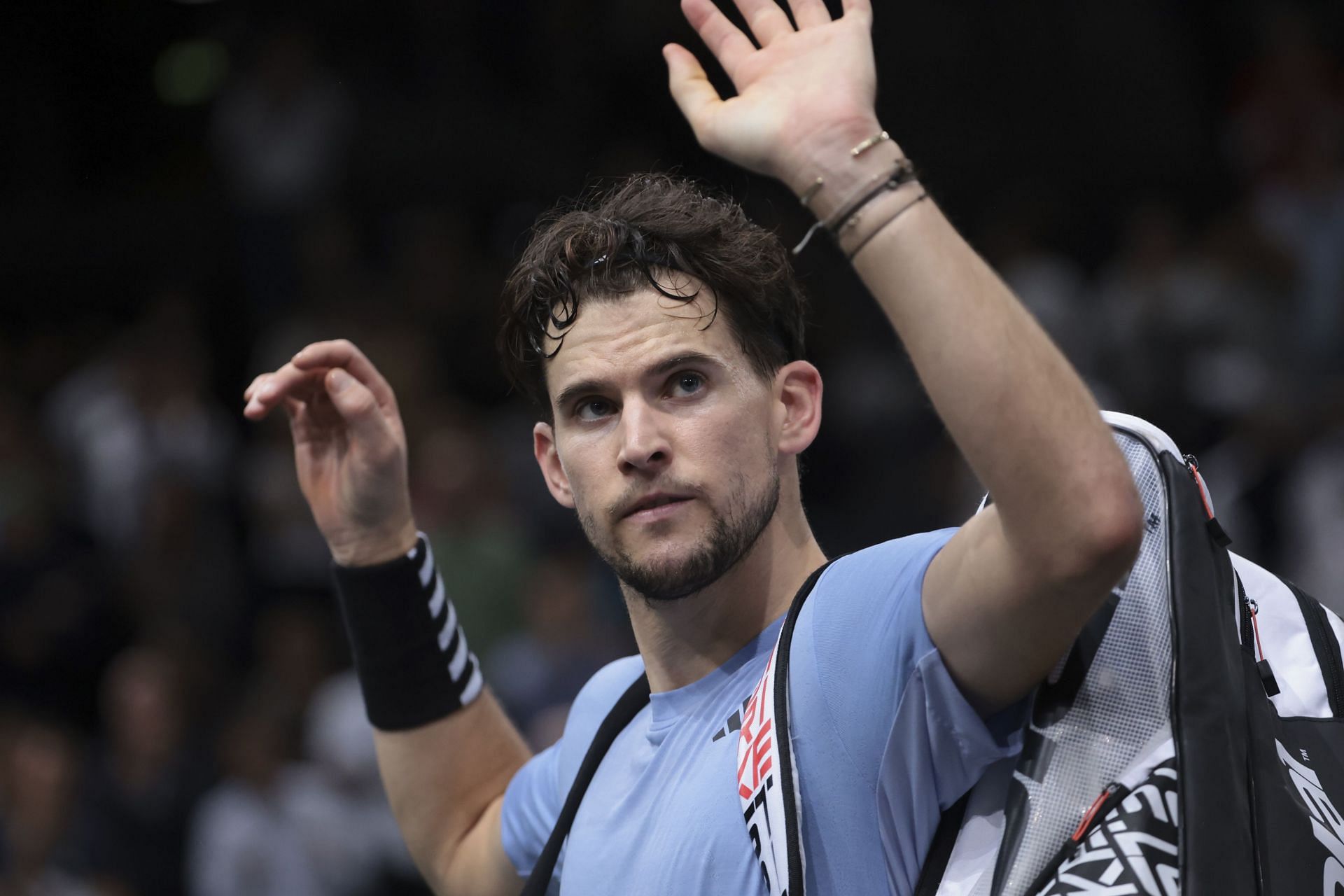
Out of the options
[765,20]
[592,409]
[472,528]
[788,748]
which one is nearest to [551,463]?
[592,409]

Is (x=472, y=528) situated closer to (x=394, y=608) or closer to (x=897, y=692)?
(x=394, y=608)

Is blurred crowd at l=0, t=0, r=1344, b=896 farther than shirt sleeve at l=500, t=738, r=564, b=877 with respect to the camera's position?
Yes

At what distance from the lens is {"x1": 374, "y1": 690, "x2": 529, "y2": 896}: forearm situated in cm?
290

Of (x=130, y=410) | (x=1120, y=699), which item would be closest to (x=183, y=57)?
(x=130, y=410)

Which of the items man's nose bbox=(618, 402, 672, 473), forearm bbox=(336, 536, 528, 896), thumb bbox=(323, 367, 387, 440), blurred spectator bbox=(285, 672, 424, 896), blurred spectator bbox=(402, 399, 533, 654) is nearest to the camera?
man's nose bbox=(618, 402, 672, 473)

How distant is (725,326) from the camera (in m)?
2.28

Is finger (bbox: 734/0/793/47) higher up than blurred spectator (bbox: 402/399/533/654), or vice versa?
finger (bbox: 734/0/793/47)

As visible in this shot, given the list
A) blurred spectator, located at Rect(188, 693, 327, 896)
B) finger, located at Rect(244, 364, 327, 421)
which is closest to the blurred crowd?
blurred spectator, located at Rect(188, 693, 327, 896)

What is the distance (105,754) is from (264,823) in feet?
3.43

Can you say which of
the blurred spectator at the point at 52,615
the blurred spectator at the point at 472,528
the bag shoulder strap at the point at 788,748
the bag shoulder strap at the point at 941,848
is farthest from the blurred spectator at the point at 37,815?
the bag shoulder strap at the point at 941,848

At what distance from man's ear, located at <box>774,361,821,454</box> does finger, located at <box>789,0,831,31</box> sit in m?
0.63

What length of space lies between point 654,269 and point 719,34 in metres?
0.49

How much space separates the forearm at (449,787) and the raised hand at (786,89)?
149 centimetres

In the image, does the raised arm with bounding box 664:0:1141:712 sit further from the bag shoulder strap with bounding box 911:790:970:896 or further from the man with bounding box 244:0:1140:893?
the bag shoulder strap with bounding box 911:790:970:896
